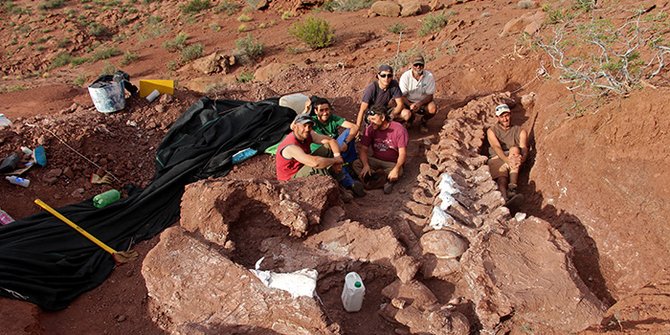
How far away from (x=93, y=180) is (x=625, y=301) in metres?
6.25

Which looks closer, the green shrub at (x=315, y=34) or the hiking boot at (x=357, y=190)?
the hiking boot at (x=357, y=190)

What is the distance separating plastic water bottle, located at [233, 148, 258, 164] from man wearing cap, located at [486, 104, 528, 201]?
326 cm

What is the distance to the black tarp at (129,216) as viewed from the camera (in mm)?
4090

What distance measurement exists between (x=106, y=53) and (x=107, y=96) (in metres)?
10.3

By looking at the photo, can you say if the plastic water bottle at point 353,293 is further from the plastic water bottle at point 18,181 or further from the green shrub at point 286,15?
the green shrub at point 286,15

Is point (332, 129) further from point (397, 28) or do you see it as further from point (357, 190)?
point (397, 28)

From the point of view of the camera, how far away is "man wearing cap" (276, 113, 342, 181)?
13.9 feet

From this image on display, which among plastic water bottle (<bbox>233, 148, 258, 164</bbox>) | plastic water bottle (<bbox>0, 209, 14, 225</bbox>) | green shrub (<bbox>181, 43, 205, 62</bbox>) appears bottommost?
green shrub (<bbox>181, 43, 205, 62</bbox>)

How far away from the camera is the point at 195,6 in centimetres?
1931

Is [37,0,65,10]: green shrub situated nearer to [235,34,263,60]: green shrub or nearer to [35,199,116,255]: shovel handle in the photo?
[235,34,263,60]: green shrub

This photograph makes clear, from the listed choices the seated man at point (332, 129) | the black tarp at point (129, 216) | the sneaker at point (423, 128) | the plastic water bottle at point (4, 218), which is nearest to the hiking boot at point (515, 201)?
the seated man at point (332, 129)

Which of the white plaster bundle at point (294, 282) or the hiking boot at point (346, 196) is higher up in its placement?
the white plaster bundle at point (294, 282)

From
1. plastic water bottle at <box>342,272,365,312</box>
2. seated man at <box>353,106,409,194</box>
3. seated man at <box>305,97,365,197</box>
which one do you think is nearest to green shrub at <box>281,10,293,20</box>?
seated man at <box>305,97,365,197</box>

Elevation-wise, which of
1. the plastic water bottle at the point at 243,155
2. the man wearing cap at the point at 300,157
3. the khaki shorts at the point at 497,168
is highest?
the man wearing cap at the point at 300,157
